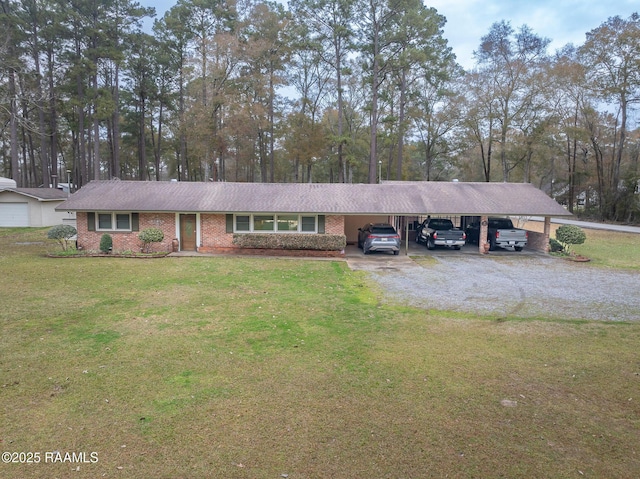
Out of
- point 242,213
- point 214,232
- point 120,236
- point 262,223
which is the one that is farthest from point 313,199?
point 120,236

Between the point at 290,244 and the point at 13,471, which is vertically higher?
the point at 290,244

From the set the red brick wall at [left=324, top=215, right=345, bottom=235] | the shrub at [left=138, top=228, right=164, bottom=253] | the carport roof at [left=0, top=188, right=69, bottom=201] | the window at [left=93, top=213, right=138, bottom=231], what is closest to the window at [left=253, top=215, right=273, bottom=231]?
the red brick wall at [left=324, top=215, right=345, bottom=235]

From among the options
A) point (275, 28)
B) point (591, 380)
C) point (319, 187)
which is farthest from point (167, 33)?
point (591, 380)

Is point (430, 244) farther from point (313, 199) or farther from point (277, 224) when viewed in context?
point (277, 224)

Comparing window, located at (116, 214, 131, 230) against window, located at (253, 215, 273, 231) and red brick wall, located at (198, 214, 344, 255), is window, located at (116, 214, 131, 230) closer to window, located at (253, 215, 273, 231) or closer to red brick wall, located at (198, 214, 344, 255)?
red brick wall, located at (198, 214, 344, 255)

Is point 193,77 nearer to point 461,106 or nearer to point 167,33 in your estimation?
point 167,33

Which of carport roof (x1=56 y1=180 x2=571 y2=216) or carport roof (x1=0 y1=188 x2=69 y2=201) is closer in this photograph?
carport roof (x1=56 y1=180 x2=571 y2=216)
